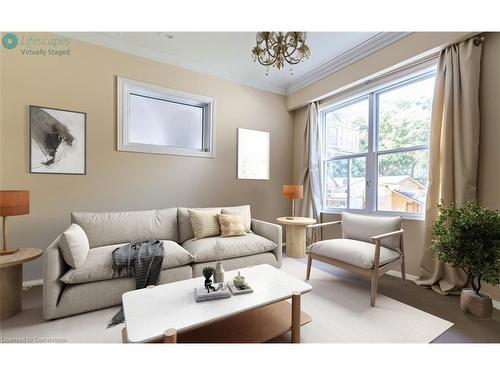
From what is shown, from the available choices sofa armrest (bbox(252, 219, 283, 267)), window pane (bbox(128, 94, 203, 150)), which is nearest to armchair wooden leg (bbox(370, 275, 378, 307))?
sofa armrest (bbox(252, 219, 283, 267))

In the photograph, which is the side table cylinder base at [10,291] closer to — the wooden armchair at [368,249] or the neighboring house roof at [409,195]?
the wooden armchair at [368,249]

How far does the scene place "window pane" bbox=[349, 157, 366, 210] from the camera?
3.06 m

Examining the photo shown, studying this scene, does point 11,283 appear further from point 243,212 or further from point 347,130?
point 347,130

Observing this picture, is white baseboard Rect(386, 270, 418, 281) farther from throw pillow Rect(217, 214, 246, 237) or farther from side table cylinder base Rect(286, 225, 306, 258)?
throw pillow Rect(217, 214, 246, 237)

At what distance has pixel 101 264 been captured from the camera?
1744 millimetres

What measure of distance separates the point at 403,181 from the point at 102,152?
3805mm

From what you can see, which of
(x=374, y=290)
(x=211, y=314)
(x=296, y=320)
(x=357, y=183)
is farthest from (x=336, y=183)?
(x=211, y=314)

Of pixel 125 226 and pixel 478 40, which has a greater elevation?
pixel 478 40

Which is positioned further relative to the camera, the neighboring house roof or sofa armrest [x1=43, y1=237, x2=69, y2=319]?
the neighboring house roof

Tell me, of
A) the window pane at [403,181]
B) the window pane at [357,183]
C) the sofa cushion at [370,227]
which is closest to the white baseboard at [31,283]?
the sofa cushion at [370,227]

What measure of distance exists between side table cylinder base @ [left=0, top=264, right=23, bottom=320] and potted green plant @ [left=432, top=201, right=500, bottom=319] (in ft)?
11.7

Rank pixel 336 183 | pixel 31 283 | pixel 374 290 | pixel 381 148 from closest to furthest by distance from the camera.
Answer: pixel 374 290 → pixel 31 283 → pixel 381 148 → pixel 336 183
